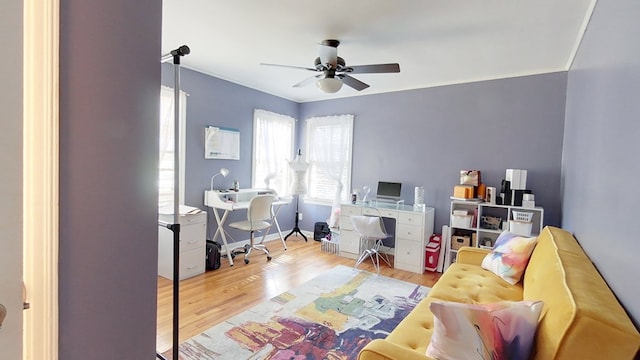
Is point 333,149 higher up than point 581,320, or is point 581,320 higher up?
point 333,149

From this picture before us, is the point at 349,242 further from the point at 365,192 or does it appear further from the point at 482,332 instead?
the point at 482,332

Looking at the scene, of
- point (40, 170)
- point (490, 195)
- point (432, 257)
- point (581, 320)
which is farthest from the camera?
point (432, 257)

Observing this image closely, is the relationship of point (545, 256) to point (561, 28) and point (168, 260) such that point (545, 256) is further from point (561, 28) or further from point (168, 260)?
point (168, 260)

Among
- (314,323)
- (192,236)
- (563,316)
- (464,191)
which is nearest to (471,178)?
(464,191)

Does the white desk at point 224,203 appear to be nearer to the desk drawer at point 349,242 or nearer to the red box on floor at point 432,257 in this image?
the desk drawer at point 349,242

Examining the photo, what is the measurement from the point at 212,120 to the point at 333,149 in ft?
6.49

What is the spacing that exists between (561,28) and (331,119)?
316cm

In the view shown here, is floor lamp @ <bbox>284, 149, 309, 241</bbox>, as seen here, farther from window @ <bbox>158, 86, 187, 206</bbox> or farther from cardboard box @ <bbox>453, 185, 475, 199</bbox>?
cardboard box @ <bbox>453, 185, 475, 199</bbox>

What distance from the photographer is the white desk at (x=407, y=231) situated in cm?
375

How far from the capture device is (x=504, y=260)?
228cm

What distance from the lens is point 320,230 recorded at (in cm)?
508

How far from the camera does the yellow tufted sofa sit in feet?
2.96

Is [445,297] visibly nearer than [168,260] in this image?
Yes
